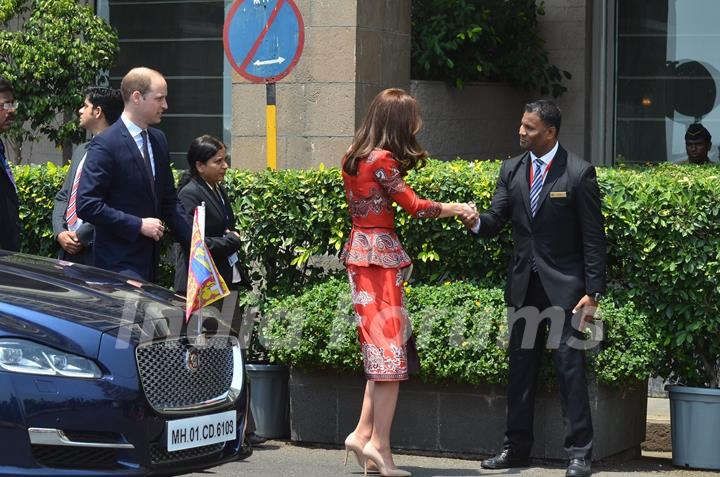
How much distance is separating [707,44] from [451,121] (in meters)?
3.15

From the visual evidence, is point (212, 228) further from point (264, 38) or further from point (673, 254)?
point (673, 254)

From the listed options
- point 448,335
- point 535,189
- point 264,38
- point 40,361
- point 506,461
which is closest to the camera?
point 40,361

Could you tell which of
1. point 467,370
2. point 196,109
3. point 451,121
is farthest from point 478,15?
point 467,370

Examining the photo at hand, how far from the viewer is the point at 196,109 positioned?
16203 mm

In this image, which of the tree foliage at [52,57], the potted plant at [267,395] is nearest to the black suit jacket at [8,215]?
the potted plant at [267,395]

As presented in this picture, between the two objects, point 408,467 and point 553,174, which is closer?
point 553,174

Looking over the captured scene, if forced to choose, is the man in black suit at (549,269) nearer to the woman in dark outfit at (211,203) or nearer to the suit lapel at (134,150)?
the woman in dark outfit at (211,203)

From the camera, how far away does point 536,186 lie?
7.84 m

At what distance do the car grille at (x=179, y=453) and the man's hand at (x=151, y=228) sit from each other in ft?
4.86

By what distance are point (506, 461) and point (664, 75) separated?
8198 mm

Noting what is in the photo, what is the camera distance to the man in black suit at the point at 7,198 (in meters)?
8.19

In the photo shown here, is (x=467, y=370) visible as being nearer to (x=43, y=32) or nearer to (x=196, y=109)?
(x=43, y=32)

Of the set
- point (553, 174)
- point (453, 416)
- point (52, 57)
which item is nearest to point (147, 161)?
point (553, 174)

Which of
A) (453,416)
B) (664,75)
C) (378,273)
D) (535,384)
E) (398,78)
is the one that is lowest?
(453,416)
